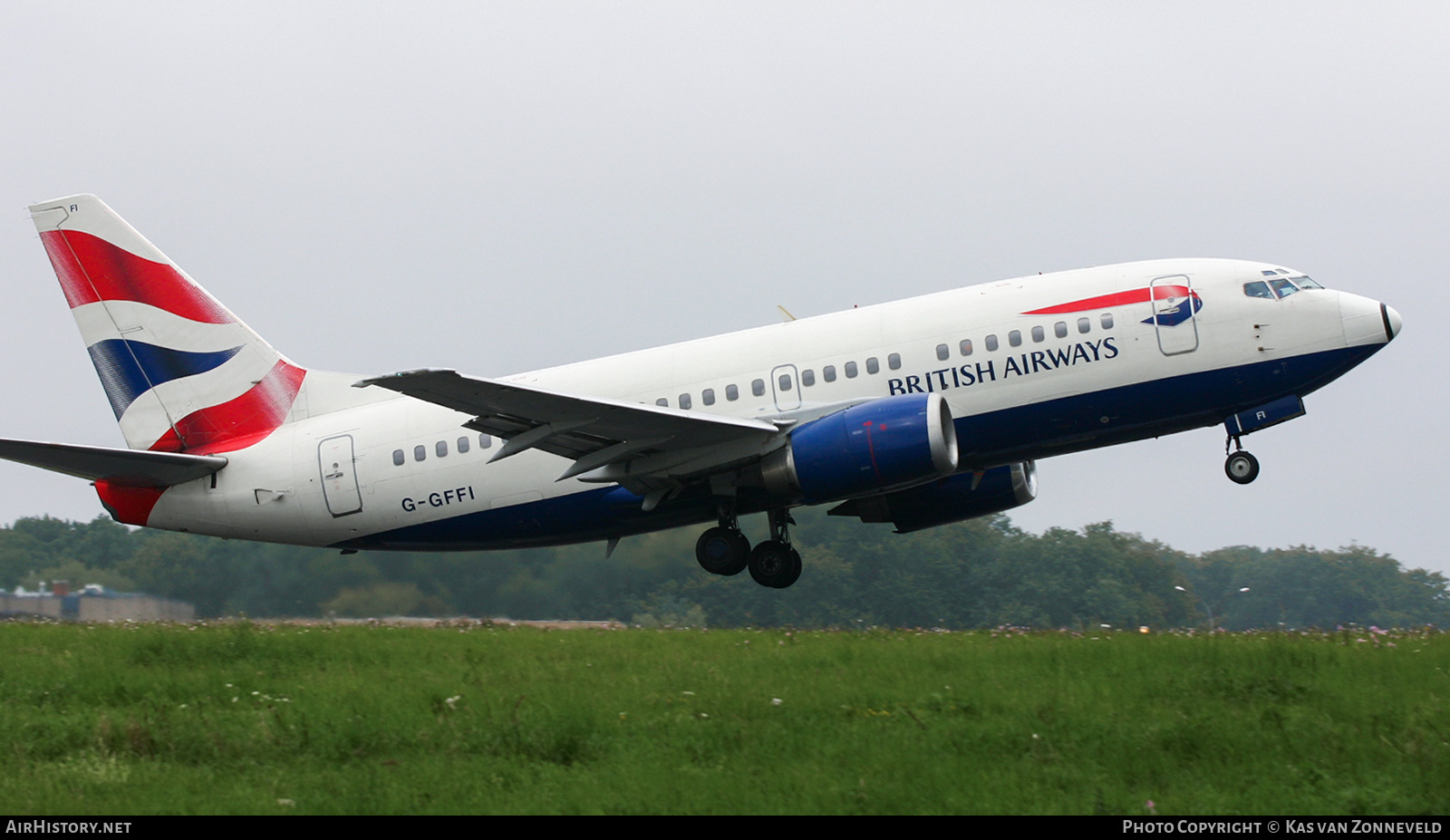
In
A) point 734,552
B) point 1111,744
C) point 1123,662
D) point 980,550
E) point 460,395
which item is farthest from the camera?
point 980,550

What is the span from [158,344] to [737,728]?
16.1 meters

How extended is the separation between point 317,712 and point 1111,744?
6928mm

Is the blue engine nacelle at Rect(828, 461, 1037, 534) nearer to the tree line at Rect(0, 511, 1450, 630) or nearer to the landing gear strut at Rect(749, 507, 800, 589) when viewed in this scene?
the landing gear strut at Rect(749, 507, 800, 589)

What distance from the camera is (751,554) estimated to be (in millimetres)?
21812

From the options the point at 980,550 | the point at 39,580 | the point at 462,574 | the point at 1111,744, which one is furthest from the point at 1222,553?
the point at 1111,744

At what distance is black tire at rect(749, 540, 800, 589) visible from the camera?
21625mm

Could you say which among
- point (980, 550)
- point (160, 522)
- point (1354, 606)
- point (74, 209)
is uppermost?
point (74, 209)

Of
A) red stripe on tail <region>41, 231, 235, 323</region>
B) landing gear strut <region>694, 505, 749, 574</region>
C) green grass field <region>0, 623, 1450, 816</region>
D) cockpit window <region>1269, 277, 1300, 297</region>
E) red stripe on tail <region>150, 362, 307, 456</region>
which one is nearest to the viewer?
green grass field <region>0, 623, 1450, 816</region>

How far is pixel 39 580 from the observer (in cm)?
2775

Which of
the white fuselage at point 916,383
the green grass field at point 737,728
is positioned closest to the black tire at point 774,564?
the white fuselage at point 916,383

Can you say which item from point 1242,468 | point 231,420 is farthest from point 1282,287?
point 231,420

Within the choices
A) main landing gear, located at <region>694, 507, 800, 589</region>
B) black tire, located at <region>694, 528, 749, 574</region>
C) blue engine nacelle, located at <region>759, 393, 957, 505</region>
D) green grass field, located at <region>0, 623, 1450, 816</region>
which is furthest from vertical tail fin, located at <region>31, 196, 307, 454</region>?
blue engine nacelle, located at <region>759, 393, 957, 505</region>

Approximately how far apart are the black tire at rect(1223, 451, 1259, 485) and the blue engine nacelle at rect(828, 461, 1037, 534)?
11.4 ft
